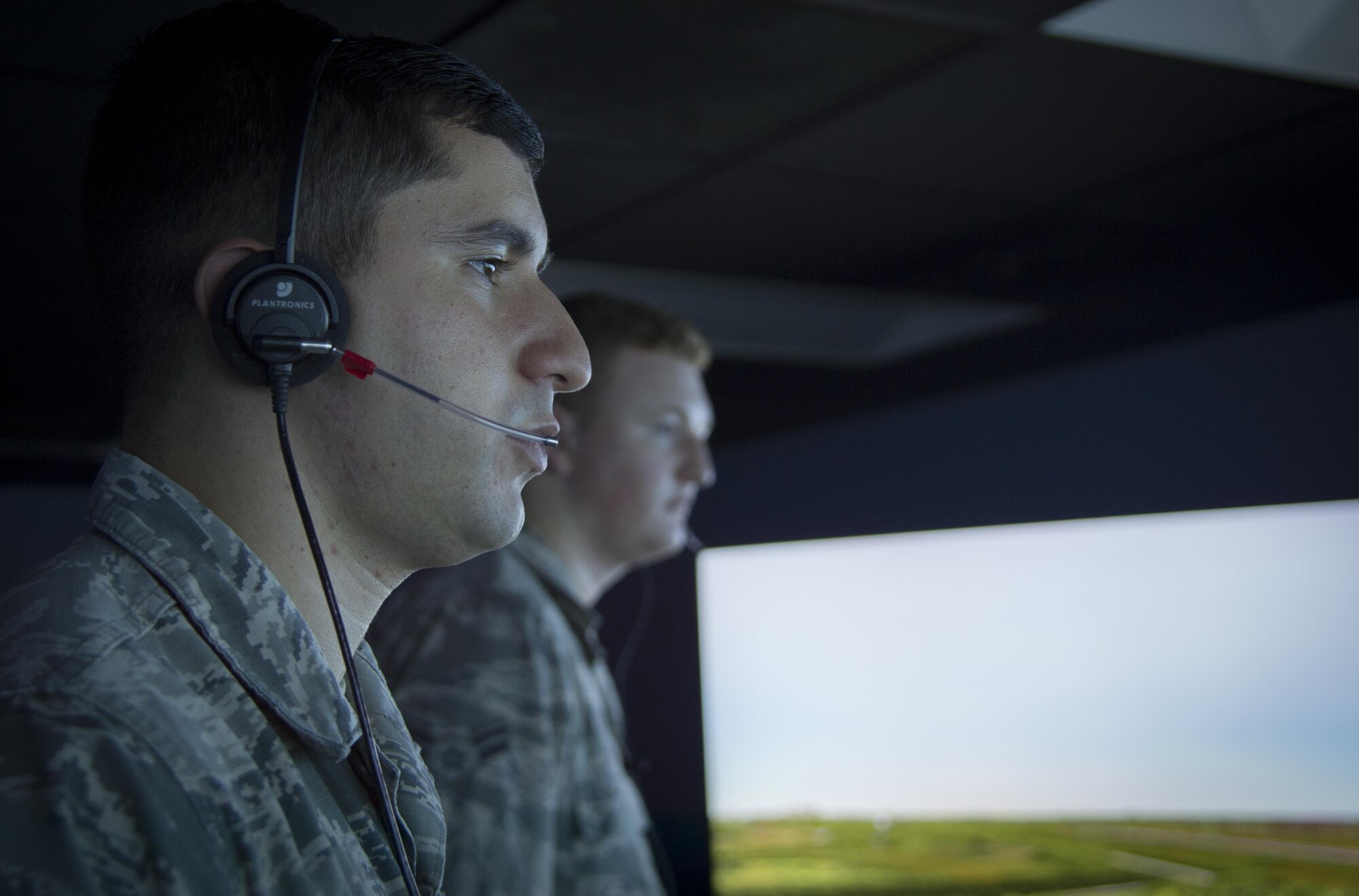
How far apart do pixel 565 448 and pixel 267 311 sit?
4.02ft

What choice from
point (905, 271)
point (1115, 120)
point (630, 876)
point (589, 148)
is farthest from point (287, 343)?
point (905, 271)

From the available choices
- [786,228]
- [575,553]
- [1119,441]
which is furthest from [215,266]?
[1119,441]

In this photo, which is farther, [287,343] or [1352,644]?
[1352,644]

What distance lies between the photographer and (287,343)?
651 mm

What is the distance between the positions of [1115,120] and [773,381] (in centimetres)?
209

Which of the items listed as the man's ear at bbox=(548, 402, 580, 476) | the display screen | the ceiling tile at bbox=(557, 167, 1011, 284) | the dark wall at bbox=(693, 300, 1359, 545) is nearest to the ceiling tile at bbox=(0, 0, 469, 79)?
the man's ear at bbox=(548, 402, 580, 476)

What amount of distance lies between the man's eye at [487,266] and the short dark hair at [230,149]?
0.06 meters

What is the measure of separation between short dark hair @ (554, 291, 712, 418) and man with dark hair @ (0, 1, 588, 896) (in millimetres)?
1138

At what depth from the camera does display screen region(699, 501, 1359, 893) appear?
7.91ft

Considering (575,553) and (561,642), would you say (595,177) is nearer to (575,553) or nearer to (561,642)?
(575,553)

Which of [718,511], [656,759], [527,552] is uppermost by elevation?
[718,511]

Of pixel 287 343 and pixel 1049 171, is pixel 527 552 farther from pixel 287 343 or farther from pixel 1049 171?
pixel 1049 171

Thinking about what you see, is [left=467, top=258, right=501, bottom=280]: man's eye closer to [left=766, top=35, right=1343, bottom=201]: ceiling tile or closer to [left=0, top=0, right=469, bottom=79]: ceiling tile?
[left=0, top=0, right=469, bottom=79]: ceiling tile

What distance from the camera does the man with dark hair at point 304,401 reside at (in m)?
0.59
